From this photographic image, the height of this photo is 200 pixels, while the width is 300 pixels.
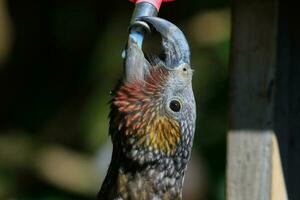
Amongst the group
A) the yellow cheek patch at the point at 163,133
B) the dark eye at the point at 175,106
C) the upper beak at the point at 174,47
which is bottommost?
the yellow cheek patch at the point at 163,133

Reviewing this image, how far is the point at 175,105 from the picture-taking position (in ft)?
10.2

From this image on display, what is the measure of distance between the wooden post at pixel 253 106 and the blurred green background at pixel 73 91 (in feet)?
10.5

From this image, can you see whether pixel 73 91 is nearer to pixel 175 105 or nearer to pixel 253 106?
pixel 253 106

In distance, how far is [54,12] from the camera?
722 cm

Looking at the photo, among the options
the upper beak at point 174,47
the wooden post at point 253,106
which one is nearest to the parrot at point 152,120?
the upper beak at point 174,47

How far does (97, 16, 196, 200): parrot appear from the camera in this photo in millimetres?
3027

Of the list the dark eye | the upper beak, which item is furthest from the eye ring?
the upper beak

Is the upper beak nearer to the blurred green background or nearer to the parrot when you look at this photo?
the parrot

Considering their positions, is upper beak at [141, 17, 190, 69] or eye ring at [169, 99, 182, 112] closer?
upper beak at [141, 17, 190, 69]

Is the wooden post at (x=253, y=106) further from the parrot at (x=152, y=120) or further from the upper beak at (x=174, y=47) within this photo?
the upper beak at (x=174, y=47)

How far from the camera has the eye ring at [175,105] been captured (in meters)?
3.11

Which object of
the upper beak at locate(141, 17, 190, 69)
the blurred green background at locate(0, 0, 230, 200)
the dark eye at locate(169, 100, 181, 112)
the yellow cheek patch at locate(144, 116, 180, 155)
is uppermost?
the blurred green background at locate(0, 0, 230, 200)

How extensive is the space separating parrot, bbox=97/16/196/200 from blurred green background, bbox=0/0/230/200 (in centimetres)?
350

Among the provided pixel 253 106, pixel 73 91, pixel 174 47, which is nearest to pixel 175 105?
pixel 174 47
